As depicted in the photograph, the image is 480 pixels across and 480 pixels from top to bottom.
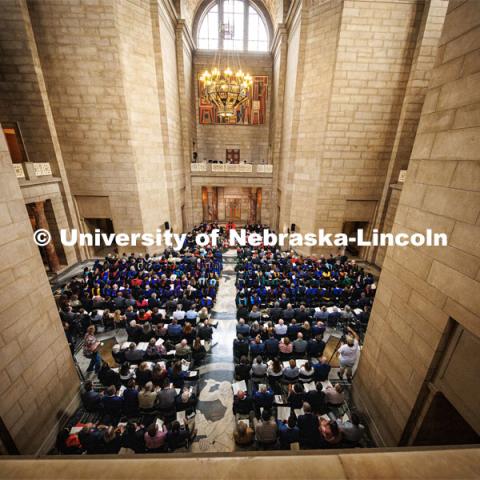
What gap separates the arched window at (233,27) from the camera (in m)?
18.0

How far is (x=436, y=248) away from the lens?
3.52m

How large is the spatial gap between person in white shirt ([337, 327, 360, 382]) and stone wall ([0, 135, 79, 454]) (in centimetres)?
611

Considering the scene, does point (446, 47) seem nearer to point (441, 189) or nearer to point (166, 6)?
point (441, 189)

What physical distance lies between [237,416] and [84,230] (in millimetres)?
12177

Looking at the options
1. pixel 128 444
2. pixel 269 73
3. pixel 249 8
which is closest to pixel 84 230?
pixel 128 444

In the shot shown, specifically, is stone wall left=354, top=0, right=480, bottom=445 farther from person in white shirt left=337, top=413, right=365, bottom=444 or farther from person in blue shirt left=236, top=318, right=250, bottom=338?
person in blue shirt left=236, top=318, right=250, bottom=338

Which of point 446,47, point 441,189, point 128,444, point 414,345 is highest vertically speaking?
point 446,47

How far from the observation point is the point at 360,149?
11.6 meters

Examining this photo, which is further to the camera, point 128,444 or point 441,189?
point 128,444

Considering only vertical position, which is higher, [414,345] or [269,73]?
[269,73]

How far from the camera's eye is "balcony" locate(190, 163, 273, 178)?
16.5 m

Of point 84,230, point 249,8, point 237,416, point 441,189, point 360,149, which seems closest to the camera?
point 441,189

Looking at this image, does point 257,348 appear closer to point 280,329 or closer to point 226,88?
point 280,329

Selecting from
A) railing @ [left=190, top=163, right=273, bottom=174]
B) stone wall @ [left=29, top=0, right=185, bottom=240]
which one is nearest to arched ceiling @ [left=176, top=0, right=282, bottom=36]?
stone wall @ [left=29, top=0, right=185, bottom=240]
